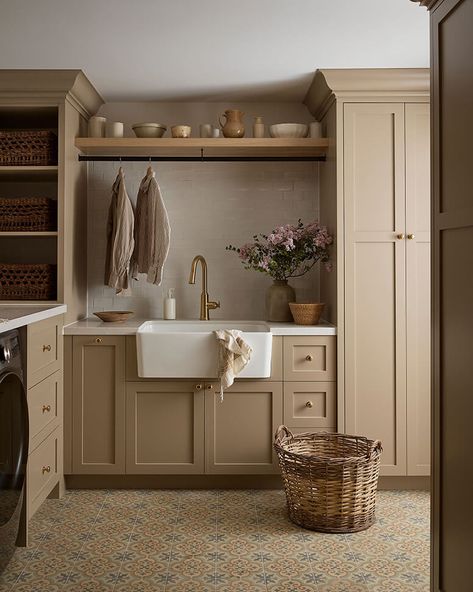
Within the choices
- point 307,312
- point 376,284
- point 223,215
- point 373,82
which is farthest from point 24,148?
point 376,284

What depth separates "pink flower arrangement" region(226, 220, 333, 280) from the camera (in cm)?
391

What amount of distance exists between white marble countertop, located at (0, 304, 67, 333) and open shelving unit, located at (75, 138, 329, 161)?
0.99 m

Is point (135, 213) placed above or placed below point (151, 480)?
above

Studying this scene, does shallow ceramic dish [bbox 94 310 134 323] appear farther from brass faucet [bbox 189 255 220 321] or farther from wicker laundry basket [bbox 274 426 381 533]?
wicker laundry basket [bbox 274 426 381 533]

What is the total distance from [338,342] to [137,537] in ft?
4.81

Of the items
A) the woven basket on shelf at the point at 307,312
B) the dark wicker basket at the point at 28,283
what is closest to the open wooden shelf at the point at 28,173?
the dark wicker basket at the point at 28,283

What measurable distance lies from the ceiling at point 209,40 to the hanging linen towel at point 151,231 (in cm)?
60

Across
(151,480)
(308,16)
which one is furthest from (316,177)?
(151,480)

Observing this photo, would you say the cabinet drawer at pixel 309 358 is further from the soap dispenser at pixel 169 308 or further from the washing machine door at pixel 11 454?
the washing machine door at pixel 11 454

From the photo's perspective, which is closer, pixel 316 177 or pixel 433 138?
pixel 433 138

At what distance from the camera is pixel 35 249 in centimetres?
424

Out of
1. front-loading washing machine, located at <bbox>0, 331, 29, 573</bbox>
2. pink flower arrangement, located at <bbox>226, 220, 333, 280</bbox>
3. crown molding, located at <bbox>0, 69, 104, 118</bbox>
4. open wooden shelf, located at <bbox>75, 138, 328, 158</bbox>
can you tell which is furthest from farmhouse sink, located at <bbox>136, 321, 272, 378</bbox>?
crown molding, located at <bbox>0, 69, 104, 118</bbox>

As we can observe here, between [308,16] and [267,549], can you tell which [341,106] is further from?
[267,549]

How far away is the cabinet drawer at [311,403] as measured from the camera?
3.75m
